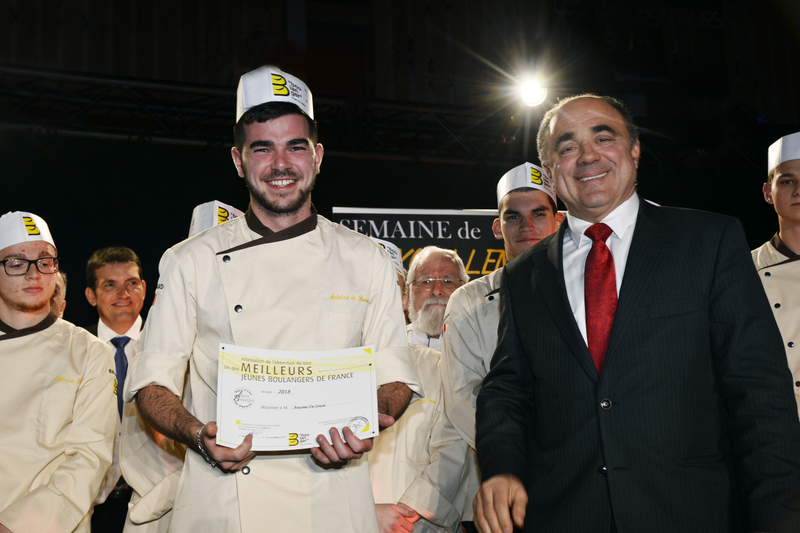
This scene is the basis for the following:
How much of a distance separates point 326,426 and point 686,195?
6418 mm

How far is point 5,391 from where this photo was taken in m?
2.81

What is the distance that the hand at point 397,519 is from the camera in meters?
2.62

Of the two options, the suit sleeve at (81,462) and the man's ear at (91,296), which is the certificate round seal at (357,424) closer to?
the suit sleeve at (81,462)

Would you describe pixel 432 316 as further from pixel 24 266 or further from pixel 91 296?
pixel 91 296

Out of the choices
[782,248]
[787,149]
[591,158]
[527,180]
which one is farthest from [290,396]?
[787,149]

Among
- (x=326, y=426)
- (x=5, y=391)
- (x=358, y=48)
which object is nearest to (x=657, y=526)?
(x=326, y=426)

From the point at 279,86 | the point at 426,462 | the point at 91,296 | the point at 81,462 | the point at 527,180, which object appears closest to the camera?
the point at 279,86

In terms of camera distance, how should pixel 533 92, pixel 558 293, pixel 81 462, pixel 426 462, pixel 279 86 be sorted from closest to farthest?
pixel 558 293 → pixel 279 86 → pixel 81 462 → pixel 426 462 → pixel 533 92

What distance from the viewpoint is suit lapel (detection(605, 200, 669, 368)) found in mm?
1632

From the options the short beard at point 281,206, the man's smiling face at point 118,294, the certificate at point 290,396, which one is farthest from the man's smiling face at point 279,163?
the man's smiling face at point 118,294

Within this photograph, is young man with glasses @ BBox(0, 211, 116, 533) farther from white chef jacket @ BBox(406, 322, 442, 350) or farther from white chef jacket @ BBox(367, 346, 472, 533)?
white chef jacket @ BBox(406, 322, 442, 350)

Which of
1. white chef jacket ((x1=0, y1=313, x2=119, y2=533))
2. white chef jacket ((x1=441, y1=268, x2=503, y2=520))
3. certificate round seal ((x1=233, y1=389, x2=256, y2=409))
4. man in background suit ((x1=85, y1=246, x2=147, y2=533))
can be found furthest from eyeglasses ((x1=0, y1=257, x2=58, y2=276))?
certificate round seal ((x1=233, y1=389, x2=256, y2=409))

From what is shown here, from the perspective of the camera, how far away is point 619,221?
186cm

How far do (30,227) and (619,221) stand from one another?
2.77 m
